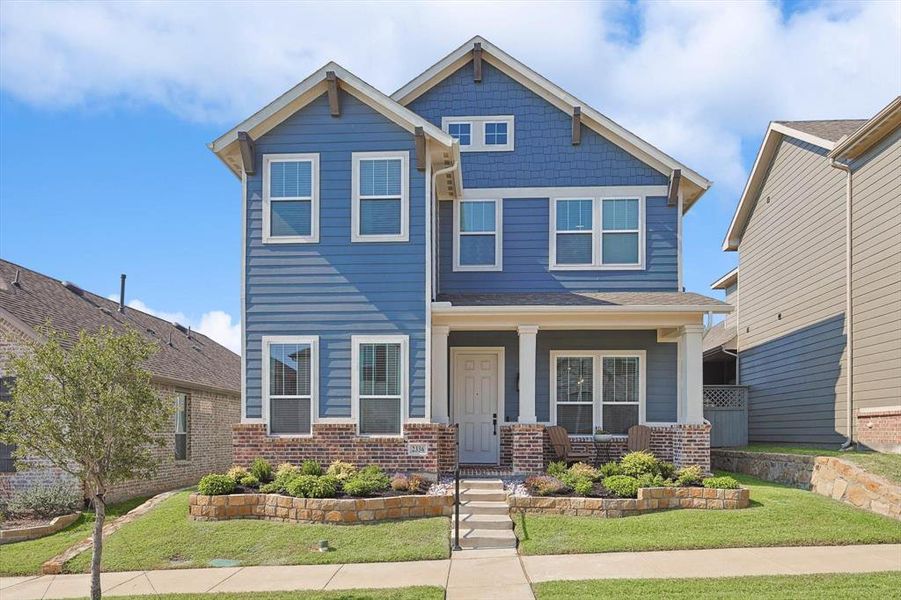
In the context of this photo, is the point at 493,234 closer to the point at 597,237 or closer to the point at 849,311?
the point at 597,237

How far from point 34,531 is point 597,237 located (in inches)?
434

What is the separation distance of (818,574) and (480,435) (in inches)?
309

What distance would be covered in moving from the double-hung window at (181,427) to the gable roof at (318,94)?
257 inches

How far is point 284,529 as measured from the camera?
10.8 m

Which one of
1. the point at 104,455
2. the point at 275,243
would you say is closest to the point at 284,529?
the point at 104,455

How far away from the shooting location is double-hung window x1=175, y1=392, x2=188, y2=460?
17.4 metres

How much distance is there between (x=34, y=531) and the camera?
40.2ft

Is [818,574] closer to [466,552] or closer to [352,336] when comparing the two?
[466,552]

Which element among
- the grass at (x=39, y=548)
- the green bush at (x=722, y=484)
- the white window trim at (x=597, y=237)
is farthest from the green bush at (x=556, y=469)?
the grass at (x=39, y=548)

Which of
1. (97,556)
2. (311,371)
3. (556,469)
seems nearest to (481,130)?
(311,371)

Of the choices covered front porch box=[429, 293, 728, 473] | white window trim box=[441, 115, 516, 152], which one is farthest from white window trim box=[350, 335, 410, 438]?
white window trim box=[441, 115, 516, 152]

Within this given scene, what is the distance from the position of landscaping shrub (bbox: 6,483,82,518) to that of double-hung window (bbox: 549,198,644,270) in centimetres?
964

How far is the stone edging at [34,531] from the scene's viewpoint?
473 inches

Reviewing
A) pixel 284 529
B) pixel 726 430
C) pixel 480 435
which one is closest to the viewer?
pixel 284 529
